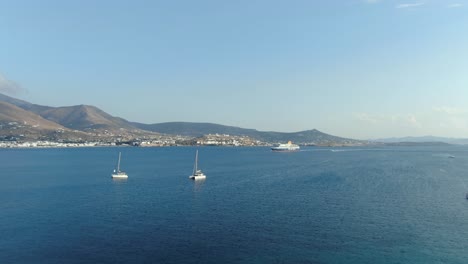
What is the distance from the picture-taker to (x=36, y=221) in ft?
139

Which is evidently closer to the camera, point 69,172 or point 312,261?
point 312,261

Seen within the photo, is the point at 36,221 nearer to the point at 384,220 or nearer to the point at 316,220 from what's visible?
the point at 316,220

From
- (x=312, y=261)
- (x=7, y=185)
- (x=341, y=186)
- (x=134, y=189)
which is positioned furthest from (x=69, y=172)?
(x=312, y=261)

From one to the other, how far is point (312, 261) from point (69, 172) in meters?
78.6

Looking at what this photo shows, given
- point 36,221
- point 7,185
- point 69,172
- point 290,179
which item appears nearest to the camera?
point 36,221

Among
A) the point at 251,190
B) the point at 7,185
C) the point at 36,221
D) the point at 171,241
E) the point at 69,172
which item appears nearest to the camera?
the point at 171,241

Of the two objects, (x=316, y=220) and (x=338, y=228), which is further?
(x=316, y=220)

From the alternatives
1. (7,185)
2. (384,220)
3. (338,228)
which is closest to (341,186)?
(384,220)

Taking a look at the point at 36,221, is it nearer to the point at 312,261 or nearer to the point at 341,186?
the point at 312,261

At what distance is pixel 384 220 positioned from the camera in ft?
142

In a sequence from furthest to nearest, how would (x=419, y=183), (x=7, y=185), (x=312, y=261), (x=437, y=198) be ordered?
(x=419, y=183) → (x=7, y=185) → (x=437, y=198) → (x=312, y=261)

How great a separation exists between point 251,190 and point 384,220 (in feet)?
83.7

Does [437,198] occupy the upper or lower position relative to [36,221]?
upper

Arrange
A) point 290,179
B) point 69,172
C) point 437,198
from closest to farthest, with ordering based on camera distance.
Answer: point 437,198 → point 290,179 → point 69,172
